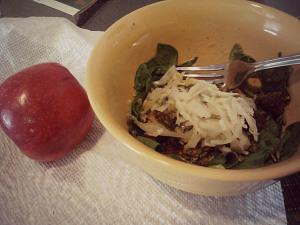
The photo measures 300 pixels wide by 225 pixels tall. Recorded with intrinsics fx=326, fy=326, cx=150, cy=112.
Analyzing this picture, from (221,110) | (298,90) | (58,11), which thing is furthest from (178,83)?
(58,11)

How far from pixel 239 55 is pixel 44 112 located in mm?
371

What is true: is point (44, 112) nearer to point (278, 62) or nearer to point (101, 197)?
point (101, 197)

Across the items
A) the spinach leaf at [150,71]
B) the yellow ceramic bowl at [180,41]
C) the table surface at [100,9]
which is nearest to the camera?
the yellow ceramic bowl at [180,41]

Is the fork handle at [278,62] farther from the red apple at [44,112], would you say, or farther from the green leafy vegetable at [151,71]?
the red apple at [44,112]

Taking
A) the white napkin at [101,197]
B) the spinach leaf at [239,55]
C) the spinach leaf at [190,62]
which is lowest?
the white napkin at [101,197]

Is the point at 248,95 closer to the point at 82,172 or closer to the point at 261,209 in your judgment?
the point at 261,209

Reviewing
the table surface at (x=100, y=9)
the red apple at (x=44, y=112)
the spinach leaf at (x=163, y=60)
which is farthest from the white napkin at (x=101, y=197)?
the table surface at (x=100, y=9)

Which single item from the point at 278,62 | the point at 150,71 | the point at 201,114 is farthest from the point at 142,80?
the point at 278,62

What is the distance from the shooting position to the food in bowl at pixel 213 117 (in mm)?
508

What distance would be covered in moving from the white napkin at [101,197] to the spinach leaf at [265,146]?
68 mm

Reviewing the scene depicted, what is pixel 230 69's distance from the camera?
0.58 metres

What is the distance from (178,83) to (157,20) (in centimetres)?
13

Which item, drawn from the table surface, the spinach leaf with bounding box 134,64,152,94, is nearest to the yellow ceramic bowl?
the spinach leaf with bounding box 134,64,152,94

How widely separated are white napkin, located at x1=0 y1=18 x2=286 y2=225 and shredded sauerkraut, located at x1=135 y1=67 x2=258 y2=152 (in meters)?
0.08
